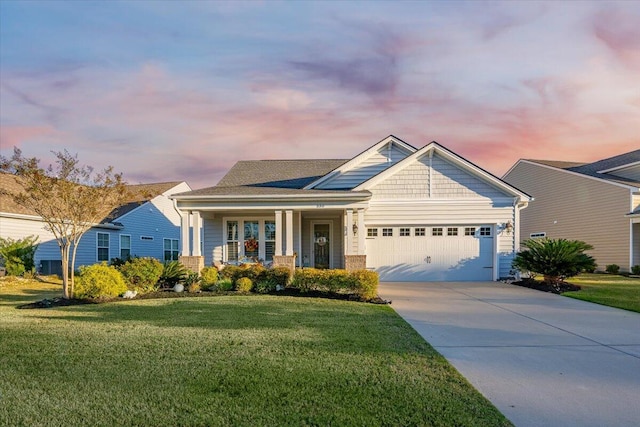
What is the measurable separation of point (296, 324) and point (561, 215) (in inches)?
814

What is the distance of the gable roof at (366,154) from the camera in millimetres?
→ 16359

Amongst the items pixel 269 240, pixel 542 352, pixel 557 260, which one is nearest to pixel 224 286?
pixel 269 240

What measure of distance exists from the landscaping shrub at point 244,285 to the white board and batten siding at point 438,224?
5.34 meters

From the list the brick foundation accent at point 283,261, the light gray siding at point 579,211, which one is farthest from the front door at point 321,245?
the light gray siding at point 579,211

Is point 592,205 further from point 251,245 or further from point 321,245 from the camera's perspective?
point 251,245

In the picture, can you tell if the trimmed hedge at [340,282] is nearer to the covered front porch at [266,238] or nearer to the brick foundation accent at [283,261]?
the brick foundation accent at [283,261]

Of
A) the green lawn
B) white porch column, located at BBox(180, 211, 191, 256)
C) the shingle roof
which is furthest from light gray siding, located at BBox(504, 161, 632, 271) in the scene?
white porch column, located at BBox(180, 211, 191, 256)

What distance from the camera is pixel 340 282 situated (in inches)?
434

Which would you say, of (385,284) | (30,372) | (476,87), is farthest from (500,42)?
(30,372)

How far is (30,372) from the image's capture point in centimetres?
464

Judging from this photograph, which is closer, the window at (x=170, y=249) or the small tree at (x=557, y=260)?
the small tree at (x=557, y=260)

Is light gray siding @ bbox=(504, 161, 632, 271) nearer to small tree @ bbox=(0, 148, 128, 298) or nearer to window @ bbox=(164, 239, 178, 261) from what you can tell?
small tree @ bbox=(0, 148, 128, 298)

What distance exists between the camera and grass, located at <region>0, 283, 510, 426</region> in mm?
3533

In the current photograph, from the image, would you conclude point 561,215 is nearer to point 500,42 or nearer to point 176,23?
point 500,42
